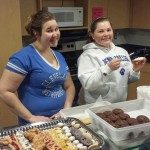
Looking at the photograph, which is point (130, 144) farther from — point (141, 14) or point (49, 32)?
point (141, 14)

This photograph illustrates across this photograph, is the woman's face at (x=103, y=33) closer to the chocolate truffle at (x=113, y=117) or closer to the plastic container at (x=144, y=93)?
the plastic container at (x=144, y=93)

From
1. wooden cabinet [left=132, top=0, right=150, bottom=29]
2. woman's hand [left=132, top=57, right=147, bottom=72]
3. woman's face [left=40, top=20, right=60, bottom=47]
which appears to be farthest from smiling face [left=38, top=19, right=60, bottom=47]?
wooden cabinet [left=132, top=0, right=150, bottom=29]

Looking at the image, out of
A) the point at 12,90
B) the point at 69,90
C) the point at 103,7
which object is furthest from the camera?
the point at 103,7

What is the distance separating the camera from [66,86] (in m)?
1.78

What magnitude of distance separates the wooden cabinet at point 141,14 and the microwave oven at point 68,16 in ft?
3.06

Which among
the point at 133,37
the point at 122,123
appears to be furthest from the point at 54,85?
the point at 133,37

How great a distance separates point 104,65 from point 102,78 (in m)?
0.13

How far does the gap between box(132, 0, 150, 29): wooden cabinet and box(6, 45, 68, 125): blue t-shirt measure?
7.50ft

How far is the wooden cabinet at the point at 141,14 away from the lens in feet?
11.6

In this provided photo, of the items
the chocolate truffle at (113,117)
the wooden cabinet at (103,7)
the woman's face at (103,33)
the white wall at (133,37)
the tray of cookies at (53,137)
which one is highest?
the wooden cabinet at (103,7)

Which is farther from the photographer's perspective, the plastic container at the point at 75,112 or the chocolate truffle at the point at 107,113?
the plastic container at the point at 75,112

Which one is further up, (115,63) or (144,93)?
(115,63)

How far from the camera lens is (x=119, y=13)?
3.67m

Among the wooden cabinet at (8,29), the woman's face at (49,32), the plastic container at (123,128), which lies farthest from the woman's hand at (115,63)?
the wooden cabinet at (8,29)
